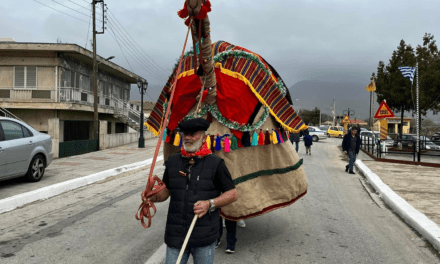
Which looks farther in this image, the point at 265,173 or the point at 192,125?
the point at 265,173

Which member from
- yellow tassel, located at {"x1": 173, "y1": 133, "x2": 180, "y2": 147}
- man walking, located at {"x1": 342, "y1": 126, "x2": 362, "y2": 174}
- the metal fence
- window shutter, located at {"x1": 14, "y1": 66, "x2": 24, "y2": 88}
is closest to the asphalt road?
yellow tassel, located at {"x1": 173, "y1": 133, "x2": 180, "y2": 147}

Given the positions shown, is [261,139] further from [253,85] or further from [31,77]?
[31,77]

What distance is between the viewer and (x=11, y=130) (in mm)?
8289

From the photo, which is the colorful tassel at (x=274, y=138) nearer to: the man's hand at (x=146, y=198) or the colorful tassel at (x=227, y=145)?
the colorful tassel at (x=227, y=145)

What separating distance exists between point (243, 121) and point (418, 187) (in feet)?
23.1

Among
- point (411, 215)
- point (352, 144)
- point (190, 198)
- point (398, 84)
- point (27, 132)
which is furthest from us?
point (398, 84)

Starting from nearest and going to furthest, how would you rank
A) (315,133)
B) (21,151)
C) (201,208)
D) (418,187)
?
(201,208)
(21,151)
(418,187)
(315,133)

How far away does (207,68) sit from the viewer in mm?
3590

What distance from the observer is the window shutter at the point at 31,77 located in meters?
21.5

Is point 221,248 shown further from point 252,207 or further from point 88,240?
point 88,240

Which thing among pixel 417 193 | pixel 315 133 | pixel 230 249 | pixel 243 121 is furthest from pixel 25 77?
pixel 315 133

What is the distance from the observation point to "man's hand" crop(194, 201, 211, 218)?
100 inches

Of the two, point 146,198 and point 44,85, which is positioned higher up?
point 44,85

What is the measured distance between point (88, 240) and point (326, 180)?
7651 mm
